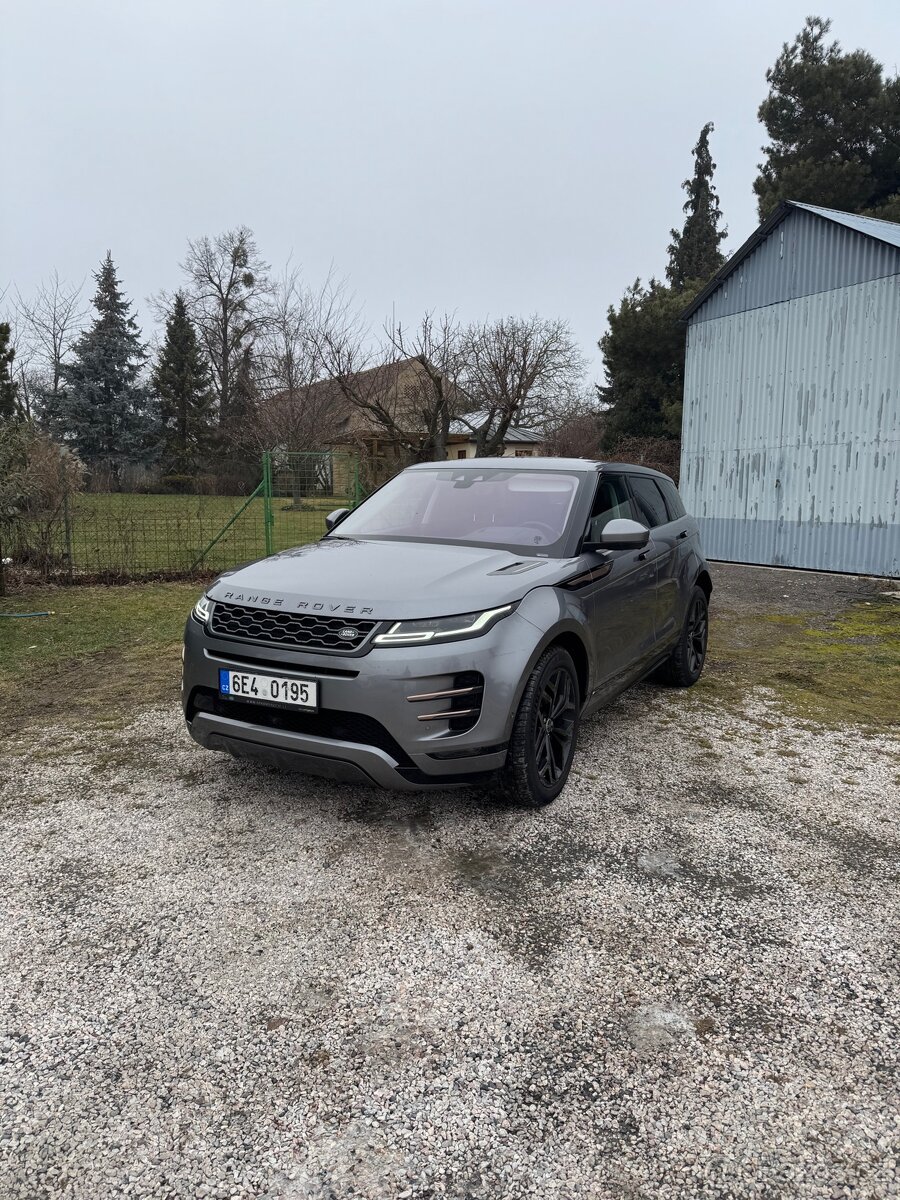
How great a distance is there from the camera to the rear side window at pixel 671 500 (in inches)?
221

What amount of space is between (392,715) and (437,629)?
0.38m

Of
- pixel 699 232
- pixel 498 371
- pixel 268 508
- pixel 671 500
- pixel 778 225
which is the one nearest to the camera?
pixel 671 500

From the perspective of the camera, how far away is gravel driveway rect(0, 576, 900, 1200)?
1742 millimetres

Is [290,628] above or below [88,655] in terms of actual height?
above

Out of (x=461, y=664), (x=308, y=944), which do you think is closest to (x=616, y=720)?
(x=461, y=664)

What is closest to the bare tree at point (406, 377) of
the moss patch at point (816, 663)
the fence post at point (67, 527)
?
the fence post at point (67, 527)

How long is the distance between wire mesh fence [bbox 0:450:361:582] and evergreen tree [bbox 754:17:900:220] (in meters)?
20.6

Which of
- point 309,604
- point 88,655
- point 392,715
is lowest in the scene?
point 88,655

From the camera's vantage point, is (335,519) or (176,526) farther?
(176,526)

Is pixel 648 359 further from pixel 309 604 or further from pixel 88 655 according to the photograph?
pixel 309 604

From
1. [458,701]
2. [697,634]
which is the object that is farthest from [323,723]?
[697,634]

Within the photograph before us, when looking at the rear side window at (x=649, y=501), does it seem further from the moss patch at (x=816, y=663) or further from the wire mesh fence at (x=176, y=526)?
→ the wire mesh fence at (x=176, y=526)

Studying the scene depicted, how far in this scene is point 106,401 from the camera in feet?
123

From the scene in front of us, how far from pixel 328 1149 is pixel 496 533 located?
2871 mm
